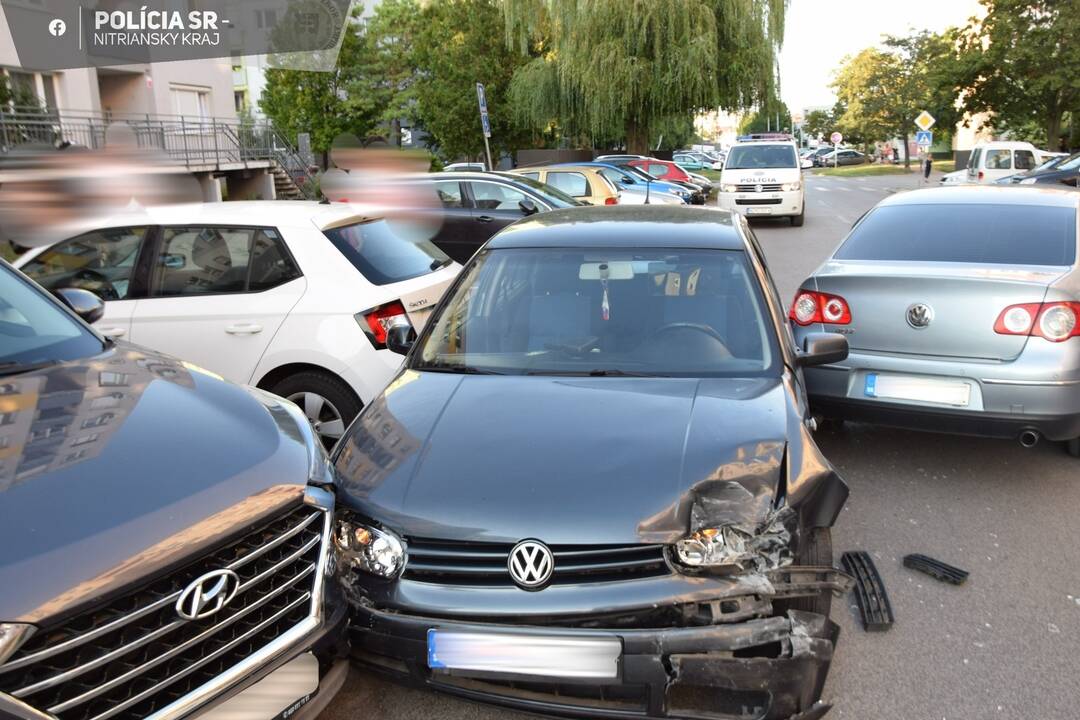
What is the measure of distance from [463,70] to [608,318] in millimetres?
29992

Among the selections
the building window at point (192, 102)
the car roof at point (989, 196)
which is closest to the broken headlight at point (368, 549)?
the car roof at point (989, 196)

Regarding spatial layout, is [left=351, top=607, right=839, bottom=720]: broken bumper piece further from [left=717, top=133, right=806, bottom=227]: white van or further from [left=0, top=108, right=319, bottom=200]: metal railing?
[left=717, top=133, right=806, bottom=227]: white van

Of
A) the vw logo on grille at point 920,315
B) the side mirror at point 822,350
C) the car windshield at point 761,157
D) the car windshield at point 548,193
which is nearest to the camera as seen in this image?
the side mirror at point 822,350

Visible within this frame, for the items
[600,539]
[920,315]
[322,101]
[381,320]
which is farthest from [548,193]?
[322,101]

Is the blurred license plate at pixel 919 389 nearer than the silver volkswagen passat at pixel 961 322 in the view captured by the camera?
No

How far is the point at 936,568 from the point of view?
14.2 ft

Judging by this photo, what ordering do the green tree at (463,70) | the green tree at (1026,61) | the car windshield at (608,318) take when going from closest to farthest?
the car windshield at (608,318)
the green tree at (463,70)
the green tree at (1026,61)

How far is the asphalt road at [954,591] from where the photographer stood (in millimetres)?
3332

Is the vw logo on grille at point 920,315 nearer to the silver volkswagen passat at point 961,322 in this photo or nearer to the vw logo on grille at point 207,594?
the silver volkswagen passat at point 961,322

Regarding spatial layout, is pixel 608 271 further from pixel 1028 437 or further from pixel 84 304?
pixel 1028 437

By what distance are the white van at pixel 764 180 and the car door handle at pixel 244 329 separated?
17149 mm

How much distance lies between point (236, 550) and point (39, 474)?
559 millimetres

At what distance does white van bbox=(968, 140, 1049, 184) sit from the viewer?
25938mm

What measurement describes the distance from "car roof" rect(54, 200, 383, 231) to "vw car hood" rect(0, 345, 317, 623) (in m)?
2.28
